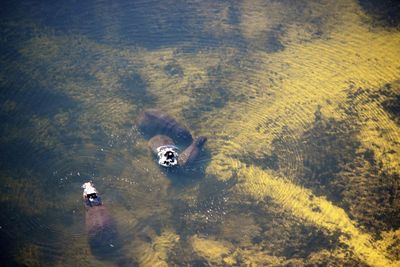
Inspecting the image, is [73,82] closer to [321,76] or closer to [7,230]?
[7,230]

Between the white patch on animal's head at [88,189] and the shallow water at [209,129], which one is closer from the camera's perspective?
the shallow water at [209,129]

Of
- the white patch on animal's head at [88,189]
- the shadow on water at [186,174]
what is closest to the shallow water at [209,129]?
the shadow on water at [186,174]

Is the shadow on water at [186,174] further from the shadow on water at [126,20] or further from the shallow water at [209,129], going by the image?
the shadow on water at [126,20]

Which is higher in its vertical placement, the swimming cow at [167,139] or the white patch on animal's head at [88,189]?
the swimming cow at [167,139]

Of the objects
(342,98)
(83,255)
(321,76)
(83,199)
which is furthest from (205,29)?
(83,255)

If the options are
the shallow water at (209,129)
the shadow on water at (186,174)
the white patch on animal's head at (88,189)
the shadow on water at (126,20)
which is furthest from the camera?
the shadow on water at (126,20)

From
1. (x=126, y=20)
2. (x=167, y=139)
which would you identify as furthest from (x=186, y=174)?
(x=126, y=20)

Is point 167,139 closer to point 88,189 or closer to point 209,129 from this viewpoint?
point 209,129
